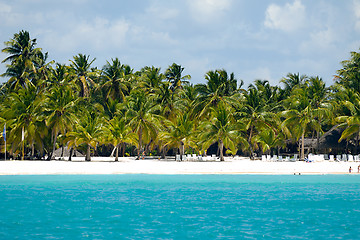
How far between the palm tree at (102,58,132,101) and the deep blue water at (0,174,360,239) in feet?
101

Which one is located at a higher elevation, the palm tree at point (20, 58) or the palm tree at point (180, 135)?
the palm tree at point (20, 58)

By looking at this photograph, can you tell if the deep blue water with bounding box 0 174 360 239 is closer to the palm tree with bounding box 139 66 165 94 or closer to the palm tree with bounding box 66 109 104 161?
the palm tree with bounding box 66 109 104 161

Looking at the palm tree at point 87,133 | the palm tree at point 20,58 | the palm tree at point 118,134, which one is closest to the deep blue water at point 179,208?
the palm tree at point 87,133

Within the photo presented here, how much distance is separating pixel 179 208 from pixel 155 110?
111 ft

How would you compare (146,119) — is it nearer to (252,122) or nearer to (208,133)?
(208,133)

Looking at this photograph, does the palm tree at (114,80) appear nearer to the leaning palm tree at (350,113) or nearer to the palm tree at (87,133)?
the palm tree at (87,133)

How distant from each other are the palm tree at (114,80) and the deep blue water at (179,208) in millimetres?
30658

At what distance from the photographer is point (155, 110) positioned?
50.1 meters

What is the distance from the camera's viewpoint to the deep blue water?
1230 cm

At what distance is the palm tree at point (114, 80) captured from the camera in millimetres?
57312

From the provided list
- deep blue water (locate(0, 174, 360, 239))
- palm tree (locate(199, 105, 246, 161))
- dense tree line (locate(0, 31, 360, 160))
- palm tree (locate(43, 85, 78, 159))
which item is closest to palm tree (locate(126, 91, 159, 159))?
dense tree line (locate(0, 31, 360, 160))

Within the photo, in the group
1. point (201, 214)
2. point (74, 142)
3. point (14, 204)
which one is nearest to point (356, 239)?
point (201, 214)

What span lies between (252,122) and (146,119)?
1127 centimetres

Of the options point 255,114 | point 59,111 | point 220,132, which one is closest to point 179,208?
point 220,132
